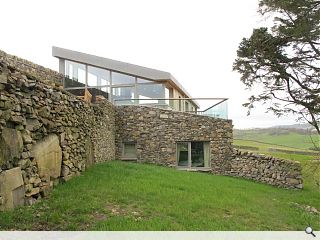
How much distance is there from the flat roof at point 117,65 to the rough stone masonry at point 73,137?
1661 mm

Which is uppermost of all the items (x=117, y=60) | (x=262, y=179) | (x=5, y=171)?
(x=117, y=60)

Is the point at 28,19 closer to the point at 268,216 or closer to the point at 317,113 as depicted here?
the point at 268,216

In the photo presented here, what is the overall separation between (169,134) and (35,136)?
10840 millimetres

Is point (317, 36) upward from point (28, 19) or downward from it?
upward

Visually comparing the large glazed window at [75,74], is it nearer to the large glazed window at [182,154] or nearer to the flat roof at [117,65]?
the flat roof at [117,65]

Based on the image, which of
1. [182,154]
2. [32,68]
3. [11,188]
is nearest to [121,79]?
[32,68]

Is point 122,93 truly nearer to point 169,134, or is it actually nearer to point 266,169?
point 169,134

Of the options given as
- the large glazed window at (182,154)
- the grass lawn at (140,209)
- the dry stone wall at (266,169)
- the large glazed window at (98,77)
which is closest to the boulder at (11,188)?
the grass lawn at (140,209)

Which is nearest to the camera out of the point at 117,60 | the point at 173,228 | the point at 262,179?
the point at 173,228

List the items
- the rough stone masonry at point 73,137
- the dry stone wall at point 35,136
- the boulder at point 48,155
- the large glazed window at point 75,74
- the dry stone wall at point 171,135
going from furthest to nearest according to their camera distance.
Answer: the large glazed window at point 75,74
the dry stone wall at point 171,135
the boulder at point 48,155
the rough stone masonry at point 73,137
the dry stone wall at point 35,136

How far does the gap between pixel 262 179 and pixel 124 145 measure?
696cm

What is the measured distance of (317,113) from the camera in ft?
39.1

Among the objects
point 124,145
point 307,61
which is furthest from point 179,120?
point 307,61

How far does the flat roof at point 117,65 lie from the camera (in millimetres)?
18922
